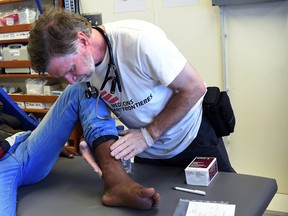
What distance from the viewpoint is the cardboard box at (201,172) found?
1354 mm

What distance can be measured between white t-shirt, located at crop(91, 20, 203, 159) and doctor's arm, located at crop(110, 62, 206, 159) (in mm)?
35

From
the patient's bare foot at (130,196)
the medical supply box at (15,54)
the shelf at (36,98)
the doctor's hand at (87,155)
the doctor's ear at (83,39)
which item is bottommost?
the shelf at (36,98)

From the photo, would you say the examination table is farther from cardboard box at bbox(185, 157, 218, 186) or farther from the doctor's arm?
the doctor's arm

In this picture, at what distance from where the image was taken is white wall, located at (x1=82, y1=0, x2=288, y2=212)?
216 cm

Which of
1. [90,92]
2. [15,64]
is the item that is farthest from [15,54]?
[90,92]

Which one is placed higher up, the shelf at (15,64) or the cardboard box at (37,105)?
the shelf at (15,64)

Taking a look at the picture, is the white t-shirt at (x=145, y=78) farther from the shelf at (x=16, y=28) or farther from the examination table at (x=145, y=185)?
the shelf at (x=16, y=28)

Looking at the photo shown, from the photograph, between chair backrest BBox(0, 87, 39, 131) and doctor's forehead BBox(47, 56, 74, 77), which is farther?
chair backrest BBox(0, 87, 39, 131)

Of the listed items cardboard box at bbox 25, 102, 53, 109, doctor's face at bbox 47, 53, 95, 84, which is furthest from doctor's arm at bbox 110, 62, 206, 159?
cardboard box at bbox 25, 102, 53, 109

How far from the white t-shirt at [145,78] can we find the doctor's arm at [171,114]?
0.12ft

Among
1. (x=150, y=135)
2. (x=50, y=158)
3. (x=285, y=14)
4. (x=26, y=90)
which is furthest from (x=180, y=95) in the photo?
(x=26, y=90)

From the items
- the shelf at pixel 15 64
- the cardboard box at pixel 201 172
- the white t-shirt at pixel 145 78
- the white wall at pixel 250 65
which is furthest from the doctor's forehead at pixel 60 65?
the shelf at pixel 15 64

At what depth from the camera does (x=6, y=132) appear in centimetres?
181

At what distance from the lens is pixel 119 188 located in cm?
130
